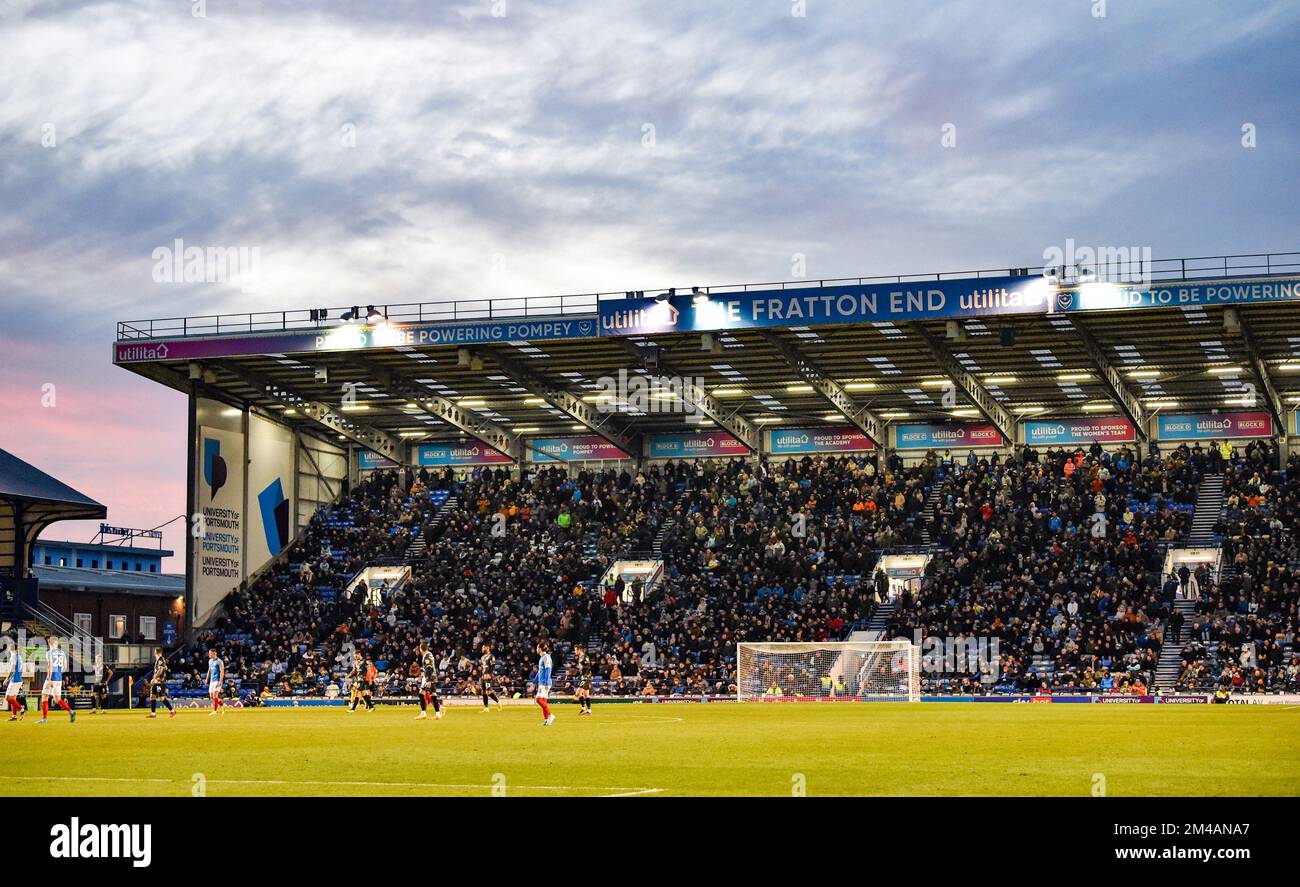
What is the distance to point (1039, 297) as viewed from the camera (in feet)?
159

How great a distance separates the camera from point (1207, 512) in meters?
58.8

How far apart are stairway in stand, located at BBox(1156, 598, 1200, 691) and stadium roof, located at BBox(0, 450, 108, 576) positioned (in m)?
45.0

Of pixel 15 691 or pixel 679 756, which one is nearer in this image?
pixel 679 756

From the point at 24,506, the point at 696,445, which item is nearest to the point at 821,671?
the point at 696,445

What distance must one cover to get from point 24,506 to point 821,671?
34.7 meters

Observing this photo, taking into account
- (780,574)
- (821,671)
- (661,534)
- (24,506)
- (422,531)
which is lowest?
(821,671)

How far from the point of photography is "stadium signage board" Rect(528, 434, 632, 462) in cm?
7150

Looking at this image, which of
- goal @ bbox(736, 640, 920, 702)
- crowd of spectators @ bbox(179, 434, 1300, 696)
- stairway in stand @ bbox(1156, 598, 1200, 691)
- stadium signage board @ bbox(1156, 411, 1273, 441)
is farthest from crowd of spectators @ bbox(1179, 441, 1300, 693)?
goal @ bbox(736, 640, 920, 702)

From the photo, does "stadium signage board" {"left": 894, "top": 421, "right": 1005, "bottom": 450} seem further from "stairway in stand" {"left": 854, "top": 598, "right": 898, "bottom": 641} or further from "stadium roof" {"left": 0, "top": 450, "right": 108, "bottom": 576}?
"stadium roof" {"left": 0, "top": 450, "right": 108, "bottom": 576}

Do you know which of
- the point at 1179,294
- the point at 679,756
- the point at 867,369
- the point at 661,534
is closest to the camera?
the point at 679,756

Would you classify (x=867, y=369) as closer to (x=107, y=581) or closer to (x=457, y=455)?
(x=457, y=455)

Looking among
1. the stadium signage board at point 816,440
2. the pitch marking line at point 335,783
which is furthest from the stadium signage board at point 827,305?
the pitch marking line at point 335,783
